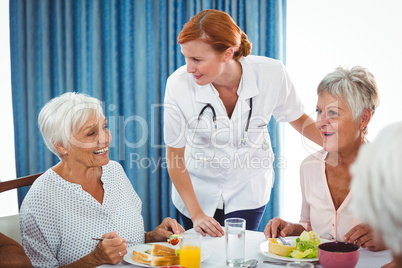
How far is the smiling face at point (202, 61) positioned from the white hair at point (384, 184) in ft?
4.30

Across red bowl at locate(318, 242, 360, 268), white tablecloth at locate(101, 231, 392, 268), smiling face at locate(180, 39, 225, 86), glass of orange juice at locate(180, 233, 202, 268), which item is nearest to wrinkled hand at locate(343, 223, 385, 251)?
white tablecloth at locate(101, 231, 392, 268)

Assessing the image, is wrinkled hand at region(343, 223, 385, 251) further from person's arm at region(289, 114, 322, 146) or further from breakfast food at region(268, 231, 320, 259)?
person's arm at region(289, 114, 322, 146)

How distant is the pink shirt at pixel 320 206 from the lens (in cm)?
187

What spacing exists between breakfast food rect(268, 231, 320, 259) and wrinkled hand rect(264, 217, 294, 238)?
18 cm

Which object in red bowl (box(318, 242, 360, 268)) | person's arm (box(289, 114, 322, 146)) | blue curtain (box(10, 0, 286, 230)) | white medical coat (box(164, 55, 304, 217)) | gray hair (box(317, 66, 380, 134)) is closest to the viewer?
red bowl (box(318, 242, 360, 268))

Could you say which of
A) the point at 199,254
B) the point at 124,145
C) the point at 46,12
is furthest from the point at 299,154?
the point at 46,12

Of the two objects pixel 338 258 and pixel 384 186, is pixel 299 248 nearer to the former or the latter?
pixel 338 258

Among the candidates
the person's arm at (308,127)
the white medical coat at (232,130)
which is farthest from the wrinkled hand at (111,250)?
the person's arm at (308,127)

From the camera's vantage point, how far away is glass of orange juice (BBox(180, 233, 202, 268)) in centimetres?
144

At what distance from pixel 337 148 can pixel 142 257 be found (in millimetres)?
963

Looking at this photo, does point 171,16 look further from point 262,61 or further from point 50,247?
point 50,247

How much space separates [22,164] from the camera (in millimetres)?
3426

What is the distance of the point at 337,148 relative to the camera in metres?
1.92

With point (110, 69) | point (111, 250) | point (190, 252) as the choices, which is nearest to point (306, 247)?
point (190, 252)
